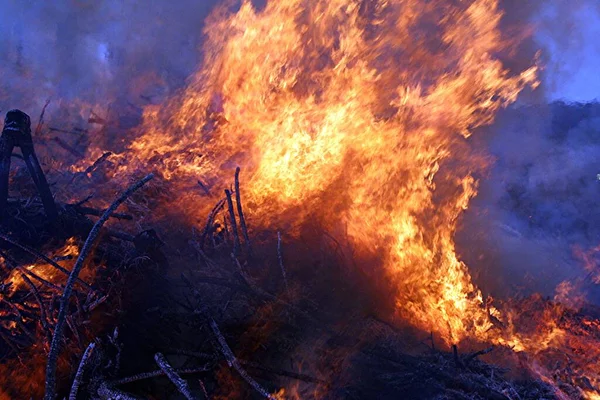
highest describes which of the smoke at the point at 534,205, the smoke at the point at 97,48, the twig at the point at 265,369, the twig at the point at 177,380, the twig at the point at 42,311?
the smoke at the point at 97,48

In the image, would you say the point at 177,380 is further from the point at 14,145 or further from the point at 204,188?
the point at 204,188

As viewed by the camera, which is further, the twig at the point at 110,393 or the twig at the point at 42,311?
the twig at the point at 42,311

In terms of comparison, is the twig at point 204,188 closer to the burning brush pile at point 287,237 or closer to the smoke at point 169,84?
the burning brush pile at point 287,237

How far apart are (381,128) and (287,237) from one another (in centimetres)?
316

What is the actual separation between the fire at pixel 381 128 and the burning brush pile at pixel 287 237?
45 millimetres

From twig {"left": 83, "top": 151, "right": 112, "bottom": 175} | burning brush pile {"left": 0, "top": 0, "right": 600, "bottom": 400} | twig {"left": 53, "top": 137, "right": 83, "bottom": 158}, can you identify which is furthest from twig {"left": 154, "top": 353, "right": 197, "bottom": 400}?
twig {"left": 53, "top": 137, "right": 83, "bottom": 158}

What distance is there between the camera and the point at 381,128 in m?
7.75

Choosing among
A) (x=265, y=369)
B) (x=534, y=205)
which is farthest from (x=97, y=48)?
(x=534, y=205)

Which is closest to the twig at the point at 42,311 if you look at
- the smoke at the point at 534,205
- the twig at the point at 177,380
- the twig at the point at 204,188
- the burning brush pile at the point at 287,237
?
the burning brush pile at the point at 287,237

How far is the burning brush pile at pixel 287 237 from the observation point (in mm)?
4863

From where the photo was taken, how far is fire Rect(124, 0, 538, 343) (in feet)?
24.2

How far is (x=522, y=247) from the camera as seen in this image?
1441 cm

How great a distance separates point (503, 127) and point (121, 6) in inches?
742

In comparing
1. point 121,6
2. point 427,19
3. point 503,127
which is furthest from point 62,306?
point 503,127
